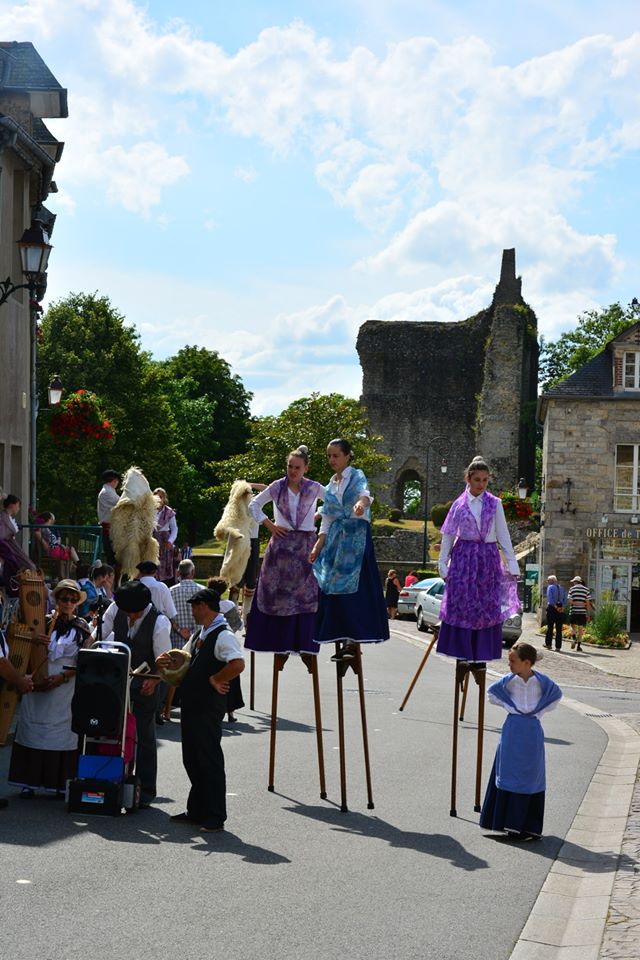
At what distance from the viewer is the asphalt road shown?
6508 mm

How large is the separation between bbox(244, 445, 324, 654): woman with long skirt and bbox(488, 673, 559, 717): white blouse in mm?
1770

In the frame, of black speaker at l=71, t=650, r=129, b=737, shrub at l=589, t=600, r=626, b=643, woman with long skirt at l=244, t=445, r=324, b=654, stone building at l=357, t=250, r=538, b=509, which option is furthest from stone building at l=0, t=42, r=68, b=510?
stone building at l=357, t=250, r=538, b=509

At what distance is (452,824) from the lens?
974 centimetres

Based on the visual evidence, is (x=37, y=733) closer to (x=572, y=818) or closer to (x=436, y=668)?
(x=572, y=818)

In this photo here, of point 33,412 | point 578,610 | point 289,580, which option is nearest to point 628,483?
point 578,610

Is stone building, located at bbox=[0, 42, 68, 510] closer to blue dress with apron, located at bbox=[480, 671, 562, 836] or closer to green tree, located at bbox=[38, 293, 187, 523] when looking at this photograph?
blue dress with apron, located at bbox=[480, 671, 562, 836]

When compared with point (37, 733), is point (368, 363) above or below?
above

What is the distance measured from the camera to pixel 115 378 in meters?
56.9

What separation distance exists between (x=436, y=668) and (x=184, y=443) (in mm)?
44402

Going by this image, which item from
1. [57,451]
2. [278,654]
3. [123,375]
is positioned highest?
[123,375]

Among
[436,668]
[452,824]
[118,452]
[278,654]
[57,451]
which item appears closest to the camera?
[452,824]

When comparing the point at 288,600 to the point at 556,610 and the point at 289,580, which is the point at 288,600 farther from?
the point at 556,610

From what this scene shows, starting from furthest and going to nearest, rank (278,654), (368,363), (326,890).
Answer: (368,363), (278,654), (326,890)

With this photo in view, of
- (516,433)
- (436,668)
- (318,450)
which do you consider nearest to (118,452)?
(318,450)
